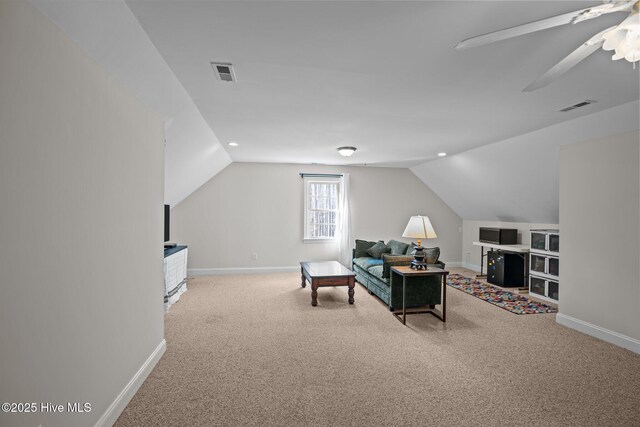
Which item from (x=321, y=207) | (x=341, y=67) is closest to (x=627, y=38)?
(x=341, y=67)

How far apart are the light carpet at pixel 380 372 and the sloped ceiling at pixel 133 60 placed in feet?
7.35

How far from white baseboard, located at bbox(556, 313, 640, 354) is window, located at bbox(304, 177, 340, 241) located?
4291 mm

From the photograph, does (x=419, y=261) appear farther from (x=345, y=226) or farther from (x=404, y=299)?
(x=345, y=226)

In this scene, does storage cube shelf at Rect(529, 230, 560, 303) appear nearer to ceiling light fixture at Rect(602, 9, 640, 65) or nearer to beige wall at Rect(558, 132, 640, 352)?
beige wall at Rect(558, 132, 640, 352)

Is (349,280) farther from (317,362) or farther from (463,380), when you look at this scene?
(463,380)

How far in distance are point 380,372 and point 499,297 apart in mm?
3304

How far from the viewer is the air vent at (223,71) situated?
92.0 inches

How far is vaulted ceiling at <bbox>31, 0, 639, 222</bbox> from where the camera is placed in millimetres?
1680

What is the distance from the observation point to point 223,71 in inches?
96.1

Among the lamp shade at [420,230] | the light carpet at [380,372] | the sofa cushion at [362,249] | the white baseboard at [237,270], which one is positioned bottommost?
the light carpet at [380,372]

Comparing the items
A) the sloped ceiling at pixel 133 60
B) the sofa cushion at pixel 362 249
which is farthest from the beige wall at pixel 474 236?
the sloped ceiling at pixel 133 60

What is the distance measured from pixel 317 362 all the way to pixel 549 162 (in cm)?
409

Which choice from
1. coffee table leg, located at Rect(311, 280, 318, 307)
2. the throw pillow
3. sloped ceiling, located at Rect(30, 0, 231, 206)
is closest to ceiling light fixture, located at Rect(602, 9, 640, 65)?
sloped ceiling, located at Rect(30, 0, 231, 206)

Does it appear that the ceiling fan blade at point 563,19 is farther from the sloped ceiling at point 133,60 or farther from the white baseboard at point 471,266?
the white baseboard at point 471,266
